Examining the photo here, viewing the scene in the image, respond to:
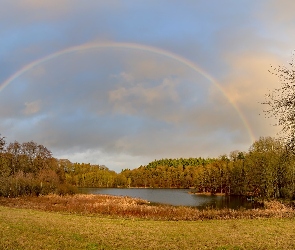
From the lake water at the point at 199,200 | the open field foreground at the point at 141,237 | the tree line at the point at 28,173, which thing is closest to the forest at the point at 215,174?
the tree line at the point at 28,173

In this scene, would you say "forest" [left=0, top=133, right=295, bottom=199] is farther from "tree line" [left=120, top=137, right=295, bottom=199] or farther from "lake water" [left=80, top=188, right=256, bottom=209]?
"lake water" [left=80, top=188, right=256, bottom=209]

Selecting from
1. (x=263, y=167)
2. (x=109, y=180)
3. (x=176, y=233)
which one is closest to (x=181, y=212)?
(x=176, y=233)

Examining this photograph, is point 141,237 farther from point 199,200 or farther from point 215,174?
point 215,174

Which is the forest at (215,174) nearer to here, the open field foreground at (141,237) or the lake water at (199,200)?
the open field foreground at (141,237)

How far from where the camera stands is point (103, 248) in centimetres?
1371

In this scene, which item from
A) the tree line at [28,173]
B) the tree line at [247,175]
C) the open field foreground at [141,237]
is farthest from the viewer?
the tree line at [247,175]

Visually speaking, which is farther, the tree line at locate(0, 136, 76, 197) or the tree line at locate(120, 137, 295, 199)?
the tree line at locate(120, 137, 295, 199)

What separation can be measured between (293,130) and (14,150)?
81.3 metres

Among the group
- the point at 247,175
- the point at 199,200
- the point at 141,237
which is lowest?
the point at 199,200

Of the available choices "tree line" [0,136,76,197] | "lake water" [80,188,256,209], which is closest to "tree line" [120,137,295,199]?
"lake water" [80,188,256,209]

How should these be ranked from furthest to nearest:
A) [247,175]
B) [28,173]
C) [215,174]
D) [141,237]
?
[215,174], [247,175], [28,173], [141,237]

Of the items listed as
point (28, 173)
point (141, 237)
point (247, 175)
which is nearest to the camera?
point (141, 237)

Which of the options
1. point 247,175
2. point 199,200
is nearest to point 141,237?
point 199,200

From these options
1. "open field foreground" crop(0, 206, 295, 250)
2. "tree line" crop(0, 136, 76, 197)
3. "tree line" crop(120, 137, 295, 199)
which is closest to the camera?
"open field foreground" crop(0, 206, 295, 250)
